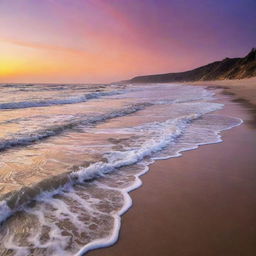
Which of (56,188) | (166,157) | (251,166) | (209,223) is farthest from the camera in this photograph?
(166,157)

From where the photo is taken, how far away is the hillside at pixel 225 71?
256 ft

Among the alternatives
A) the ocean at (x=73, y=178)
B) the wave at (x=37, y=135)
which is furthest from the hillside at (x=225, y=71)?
the ocean at (x=73, y=178)

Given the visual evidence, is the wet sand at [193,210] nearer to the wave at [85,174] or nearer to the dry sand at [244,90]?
the wave at [85,174]

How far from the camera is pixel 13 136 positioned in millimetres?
6293


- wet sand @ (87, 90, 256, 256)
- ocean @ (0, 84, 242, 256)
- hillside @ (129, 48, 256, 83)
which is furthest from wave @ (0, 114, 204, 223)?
hillside @ (129, 48, 256, 83)

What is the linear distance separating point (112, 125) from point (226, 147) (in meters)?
3.94

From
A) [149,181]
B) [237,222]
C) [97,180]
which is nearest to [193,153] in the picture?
[149,181]

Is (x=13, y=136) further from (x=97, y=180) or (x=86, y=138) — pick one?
(x=97, y=180)

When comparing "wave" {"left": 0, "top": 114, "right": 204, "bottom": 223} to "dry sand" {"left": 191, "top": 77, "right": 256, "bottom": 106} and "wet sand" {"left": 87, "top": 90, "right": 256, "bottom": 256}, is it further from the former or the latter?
"dry sand" {"left": 191, "top": 77, "right": 256, "bottom": 106}

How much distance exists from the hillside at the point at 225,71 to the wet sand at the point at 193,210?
71341 millimetres

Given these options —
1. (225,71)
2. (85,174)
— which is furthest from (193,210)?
(225,71)

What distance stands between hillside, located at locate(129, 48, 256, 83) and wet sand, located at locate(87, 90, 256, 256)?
234 ft

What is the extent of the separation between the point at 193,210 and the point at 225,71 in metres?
124

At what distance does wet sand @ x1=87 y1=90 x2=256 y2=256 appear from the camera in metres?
2.22
